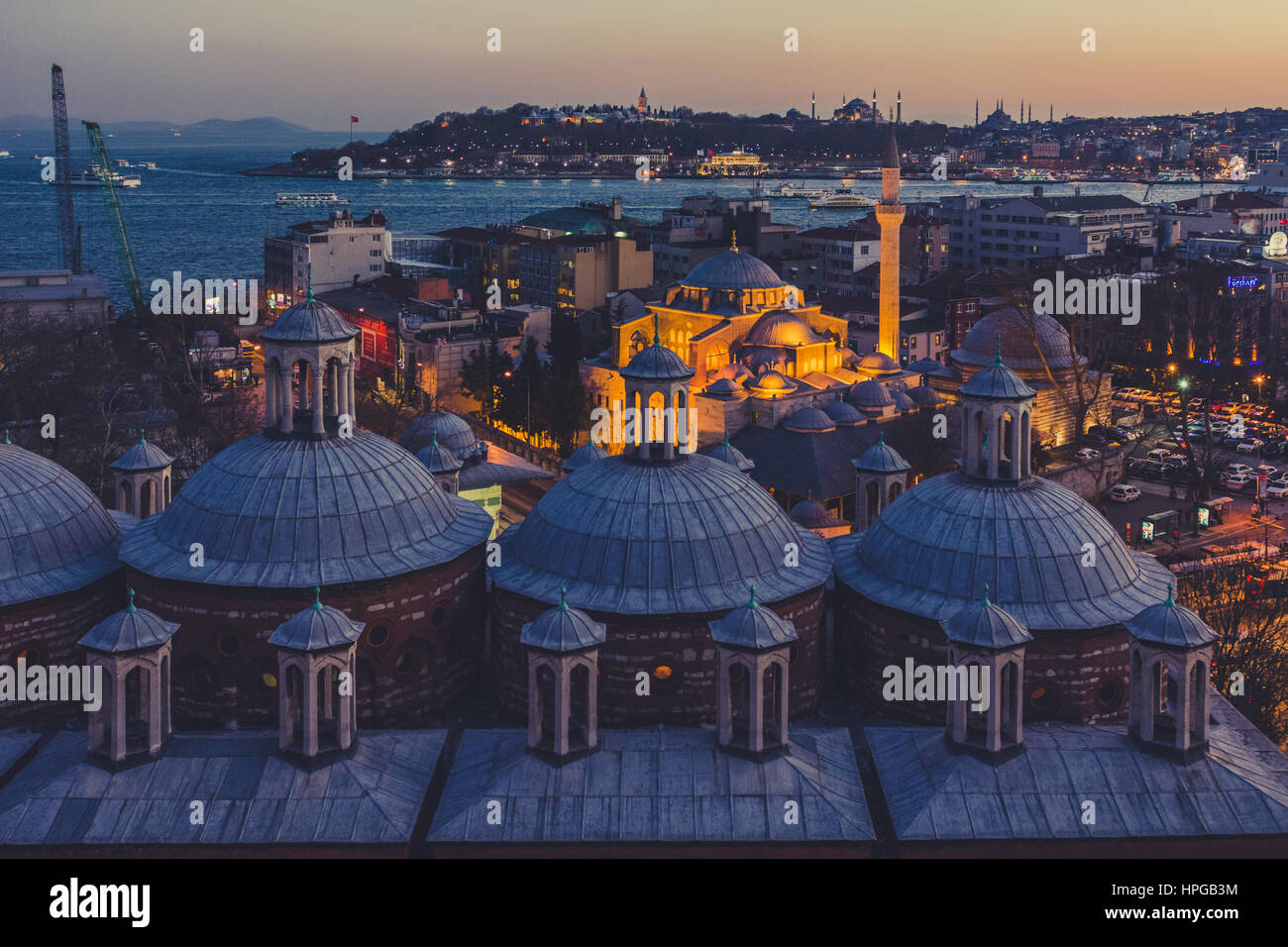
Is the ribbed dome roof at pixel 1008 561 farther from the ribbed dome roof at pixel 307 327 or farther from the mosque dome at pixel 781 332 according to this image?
the mosque dome at pixel 781 332

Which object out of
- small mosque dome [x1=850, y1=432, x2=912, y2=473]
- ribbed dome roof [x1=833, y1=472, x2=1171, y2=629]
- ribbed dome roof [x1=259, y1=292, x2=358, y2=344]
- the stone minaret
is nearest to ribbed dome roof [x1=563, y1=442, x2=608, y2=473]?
small mosque dome [x1=850, y1=432, x2=912, y2=473]

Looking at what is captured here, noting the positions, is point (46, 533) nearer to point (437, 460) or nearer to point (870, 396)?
point (437, 460)

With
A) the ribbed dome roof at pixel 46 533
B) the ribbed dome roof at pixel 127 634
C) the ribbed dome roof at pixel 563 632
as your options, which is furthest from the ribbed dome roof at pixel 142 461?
the ribbed dome roof at pixel 563 632

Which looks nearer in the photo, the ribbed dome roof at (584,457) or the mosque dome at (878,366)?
the ribbed dome roof at (584,457)

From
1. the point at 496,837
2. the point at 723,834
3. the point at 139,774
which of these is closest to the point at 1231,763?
the point at 723,834

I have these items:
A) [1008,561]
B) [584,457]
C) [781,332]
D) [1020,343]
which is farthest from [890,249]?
[1008,561]
